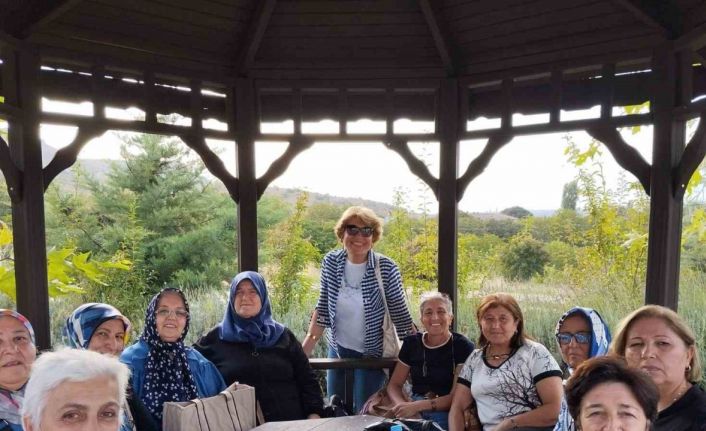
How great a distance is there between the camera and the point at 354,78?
351 centimetres

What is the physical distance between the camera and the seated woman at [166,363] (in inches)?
87.4

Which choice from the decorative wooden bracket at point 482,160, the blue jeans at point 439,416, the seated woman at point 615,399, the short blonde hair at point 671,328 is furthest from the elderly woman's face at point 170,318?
the decorative wooden bracket at point 482,160

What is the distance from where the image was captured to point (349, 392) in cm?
304

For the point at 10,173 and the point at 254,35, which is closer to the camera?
the point at 10,173

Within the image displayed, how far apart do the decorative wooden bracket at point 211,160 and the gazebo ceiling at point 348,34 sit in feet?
1.44

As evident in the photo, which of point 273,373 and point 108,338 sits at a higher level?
point 108,338

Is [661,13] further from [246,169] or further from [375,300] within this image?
[246,169]

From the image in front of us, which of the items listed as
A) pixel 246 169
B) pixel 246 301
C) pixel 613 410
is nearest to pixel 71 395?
pixel 246 301

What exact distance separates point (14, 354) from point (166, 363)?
68 cm

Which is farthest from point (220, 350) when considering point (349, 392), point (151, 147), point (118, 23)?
point (151, 147)

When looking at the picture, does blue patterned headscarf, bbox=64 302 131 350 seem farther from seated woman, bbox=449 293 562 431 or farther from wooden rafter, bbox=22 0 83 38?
seated woman, bbox=449 293 562 431

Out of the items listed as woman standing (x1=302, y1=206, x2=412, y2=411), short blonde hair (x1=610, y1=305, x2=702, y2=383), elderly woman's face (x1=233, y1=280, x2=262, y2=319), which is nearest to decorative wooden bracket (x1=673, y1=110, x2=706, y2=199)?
short blonde hair (x1=610, y1=305, x2=702, y2=383)

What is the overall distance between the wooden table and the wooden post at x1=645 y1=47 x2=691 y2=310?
185cm

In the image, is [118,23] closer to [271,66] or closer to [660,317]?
[271,66]
